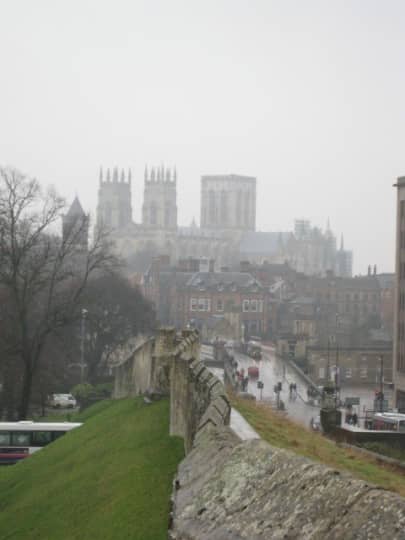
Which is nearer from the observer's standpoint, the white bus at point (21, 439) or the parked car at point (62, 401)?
Answer: the white bus at point (21, 439)

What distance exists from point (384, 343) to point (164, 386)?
199 ft

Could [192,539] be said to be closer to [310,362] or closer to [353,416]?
[353,416]

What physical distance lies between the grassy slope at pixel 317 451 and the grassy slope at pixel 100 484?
123cm

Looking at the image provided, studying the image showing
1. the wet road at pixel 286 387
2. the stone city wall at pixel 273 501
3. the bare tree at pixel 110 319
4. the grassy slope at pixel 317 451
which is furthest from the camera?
the bare tree at pixel 110 319

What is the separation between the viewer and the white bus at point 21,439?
2633 cm

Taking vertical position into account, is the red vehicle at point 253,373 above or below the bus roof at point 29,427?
above

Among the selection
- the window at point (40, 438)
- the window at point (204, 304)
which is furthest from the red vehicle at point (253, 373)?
the window at point (204, 304)

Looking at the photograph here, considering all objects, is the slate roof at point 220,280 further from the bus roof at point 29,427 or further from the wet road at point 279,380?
the bus roof at point 29,427

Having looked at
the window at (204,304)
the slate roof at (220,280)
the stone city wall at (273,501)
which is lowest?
the stone city wall at (273,501)

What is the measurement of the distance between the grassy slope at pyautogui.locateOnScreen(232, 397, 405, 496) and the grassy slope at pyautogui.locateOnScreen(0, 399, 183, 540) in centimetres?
123

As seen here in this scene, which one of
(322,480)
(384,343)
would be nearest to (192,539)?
(322,480)

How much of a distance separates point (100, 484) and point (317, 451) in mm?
3281

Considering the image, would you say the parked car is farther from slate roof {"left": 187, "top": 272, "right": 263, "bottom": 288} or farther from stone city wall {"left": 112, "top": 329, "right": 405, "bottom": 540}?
slate roof {"left": 187, "top": 272, "right": 263, "bottom": 288}

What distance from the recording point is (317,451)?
12109mm
